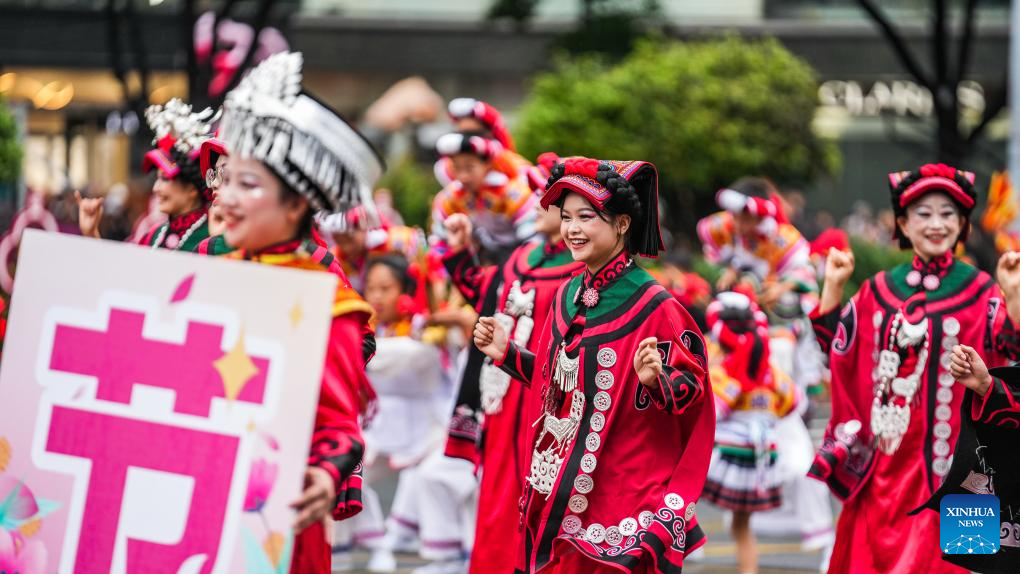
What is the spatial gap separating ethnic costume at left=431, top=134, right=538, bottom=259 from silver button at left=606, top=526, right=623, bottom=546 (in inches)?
128

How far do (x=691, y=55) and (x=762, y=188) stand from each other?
1779cm

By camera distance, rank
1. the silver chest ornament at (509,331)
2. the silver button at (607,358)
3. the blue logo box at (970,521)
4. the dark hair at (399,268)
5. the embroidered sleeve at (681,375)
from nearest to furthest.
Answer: the embroidered sleeve at (681,375) < the silver button at (607,358) < the blue logo box at (970,521) < the silver chest ornament at (509,331) < the dark hair at (399,268)

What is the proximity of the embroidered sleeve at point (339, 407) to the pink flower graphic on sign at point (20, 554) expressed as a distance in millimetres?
726

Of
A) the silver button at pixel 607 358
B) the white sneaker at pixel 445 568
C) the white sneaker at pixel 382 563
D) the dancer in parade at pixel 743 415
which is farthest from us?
the white sneaker at pixel 382 563

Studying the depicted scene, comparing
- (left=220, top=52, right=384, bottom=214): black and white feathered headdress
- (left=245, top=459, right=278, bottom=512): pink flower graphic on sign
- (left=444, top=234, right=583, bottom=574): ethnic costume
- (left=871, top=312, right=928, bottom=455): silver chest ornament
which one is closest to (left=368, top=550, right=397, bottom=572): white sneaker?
(left=444, top=234, right=583, bottom=574): ethnic costume

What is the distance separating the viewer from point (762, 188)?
37.3 feet

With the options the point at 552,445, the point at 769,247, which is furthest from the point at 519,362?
the point at 769,247

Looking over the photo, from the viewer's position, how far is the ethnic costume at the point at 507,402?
7078mm

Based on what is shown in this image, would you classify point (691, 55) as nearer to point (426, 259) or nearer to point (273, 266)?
point (426, 259)

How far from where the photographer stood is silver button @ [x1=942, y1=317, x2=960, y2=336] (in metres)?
6.57

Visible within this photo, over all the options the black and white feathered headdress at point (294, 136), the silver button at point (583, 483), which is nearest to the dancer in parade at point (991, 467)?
the silver button at point (583, 483)

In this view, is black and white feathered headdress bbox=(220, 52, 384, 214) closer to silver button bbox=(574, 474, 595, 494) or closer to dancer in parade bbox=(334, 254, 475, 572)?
silver button bbox=(574, 474, 595, 494)

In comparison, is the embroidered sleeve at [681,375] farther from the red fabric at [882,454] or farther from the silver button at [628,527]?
the red fabric at [882,454]

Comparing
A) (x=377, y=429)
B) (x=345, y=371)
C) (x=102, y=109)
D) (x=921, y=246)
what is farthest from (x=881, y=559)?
(x=102, y=109)
